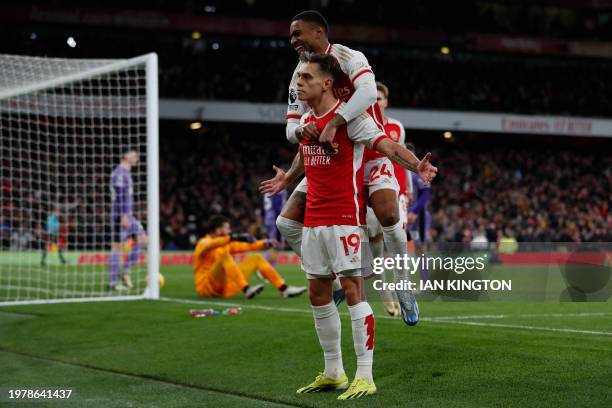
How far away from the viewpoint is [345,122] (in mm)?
5156

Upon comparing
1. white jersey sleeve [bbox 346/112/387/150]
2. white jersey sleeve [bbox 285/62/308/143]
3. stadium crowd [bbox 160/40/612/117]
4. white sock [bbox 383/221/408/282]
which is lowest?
white sock [bbox 383/221/408/282]

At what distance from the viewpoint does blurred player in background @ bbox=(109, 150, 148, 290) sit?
12883 mm

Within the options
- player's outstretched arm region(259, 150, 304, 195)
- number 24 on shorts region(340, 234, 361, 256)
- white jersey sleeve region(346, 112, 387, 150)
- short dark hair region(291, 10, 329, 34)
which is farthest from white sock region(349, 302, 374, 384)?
short dark hair region(291, 10, 329, 34)

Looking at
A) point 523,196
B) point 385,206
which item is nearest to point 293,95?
point 385,206

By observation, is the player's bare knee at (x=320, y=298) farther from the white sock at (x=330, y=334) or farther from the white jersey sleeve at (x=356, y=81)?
the white jersey sleeve at (x=356, y=81)

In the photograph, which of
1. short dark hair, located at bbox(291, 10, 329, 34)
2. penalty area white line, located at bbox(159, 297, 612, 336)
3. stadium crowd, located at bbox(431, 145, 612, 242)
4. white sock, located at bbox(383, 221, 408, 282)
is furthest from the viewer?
stadium crowd, located at bbox(431, 145, 612, 242)

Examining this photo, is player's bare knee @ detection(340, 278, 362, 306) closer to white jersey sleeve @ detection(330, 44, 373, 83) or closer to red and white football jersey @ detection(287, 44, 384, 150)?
red and white football jersey @ detection(287, 44, 384, 150)

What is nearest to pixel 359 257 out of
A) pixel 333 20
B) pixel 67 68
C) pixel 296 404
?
pixel 296 404

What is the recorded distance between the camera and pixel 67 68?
12.3 m

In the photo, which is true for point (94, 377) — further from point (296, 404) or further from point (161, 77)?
point (161, 77)

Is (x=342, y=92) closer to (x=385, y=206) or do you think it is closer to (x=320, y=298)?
(x=385, y=206)

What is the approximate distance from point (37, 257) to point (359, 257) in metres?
16.3

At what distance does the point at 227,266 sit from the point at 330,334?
6644 millimetres

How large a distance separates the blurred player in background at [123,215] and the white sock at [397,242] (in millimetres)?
6918
